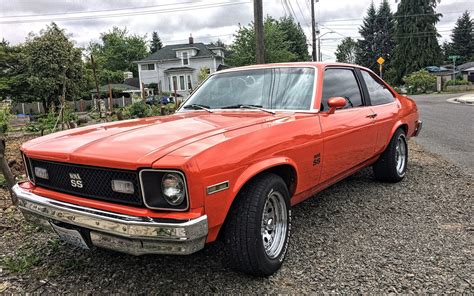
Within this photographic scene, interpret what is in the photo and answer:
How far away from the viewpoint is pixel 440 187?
5000 mm

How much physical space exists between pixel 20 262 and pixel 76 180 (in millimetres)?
1154

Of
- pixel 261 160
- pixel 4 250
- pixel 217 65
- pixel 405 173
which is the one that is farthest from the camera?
pixel 217 65

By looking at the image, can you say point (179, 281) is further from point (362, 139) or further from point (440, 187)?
point (440, 187)

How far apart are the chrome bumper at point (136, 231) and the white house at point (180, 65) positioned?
137 ft

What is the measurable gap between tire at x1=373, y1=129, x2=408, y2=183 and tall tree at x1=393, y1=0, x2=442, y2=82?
4713 centimetres

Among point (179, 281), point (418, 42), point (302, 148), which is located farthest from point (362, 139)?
point (418, 42)

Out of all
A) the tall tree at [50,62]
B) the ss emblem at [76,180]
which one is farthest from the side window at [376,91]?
the tall tree at [50,62]

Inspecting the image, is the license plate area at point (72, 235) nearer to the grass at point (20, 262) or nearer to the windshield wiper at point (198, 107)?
the grass at point (20, 262)

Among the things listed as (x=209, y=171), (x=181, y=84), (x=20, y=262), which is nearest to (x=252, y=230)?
(x=209, y=171)

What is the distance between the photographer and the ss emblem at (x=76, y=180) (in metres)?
2.61

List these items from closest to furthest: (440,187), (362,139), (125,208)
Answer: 1. (125,208)
2. (362,139)
3. (440,187)

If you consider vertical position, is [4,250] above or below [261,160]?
below

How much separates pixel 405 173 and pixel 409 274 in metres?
3.06

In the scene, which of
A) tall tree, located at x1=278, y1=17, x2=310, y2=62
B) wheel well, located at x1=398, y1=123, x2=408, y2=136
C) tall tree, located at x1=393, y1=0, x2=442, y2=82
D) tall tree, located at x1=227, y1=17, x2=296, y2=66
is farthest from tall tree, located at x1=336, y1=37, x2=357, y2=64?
wheel well, located at x1=398, y1=123, x2=408, y2=136
